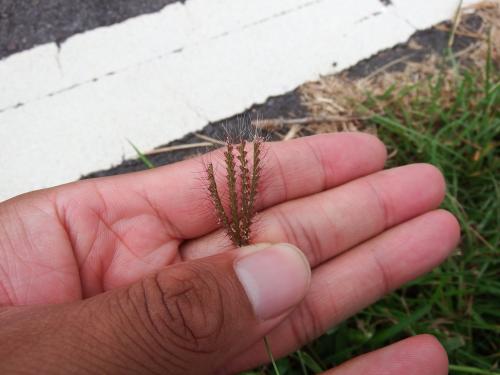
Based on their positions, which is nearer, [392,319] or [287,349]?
[287,349]

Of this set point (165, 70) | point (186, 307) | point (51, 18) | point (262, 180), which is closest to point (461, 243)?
point (262, 180)

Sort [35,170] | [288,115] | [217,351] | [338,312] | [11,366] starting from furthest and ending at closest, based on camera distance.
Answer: [288,115] → [35,170] → [338,312] → [217,351] → [11,366]

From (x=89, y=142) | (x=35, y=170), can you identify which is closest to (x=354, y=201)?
(x=89, y=142)

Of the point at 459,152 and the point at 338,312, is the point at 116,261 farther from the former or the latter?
the point at 459,152

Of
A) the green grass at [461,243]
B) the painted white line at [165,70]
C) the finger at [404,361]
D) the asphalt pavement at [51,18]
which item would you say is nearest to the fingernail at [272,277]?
the finger at [404,361]

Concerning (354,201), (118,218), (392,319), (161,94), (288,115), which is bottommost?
(392,319)

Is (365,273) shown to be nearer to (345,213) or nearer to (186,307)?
(345,213)

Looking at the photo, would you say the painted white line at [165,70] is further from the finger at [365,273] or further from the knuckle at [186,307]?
the knuckle at [186,307]

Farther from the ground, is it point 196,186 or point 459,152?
point 196,186
